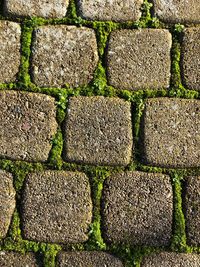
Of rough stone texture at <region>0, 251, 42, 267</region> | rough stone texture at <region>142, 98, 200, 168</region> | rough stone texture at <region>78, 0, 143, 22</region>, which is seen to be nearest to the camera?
rough stone texture at <region>0, 251, 42, 267</region>

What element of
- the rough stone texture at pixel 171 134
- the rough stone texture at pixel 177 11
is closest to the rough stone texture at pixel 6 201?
the rough stone texture at pixel 171 134

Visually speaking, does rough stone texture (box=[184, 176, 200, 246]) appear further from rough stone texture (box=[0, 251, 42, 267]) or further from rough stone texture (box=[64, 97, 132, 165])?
rough stone texture (box=[0, 251, 42, 267])

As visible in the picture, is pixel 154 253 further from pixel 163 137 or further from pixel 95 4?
pixel 95 4

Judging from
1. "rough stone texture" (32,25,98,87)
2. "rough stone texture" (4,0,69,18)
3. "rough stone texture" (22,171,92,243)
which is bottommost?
"rough stone texture" (22,171,92,243)

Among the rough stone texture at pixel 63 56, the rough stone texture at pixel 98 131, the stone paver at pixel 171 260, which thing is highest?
the rough stone texture at pixel 63 56

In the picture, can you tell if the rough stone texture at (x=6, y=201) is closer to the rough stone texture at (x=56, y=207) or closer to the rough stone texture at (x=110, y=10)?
the rough stone texture at (x=56, y=207)

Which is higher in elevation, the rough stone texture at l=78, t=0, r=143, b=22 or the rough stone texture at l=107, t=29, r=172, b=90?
the rough stone texture at l=78, t=0, r=143, b=22

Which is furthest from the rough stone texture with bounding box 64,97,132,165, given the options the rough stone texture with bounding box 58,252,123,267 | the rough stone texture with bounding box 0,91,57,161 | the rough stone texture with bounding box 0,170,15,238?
the rough stone texture with bounding box 58,252,123,267
